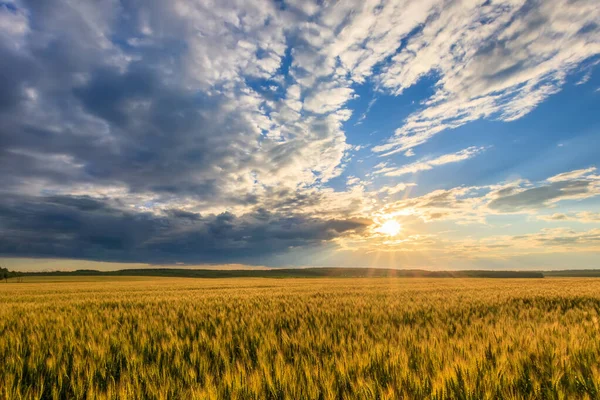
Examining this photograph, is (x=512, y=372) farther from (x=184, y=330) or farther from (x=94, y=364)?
(x=184, y=330)

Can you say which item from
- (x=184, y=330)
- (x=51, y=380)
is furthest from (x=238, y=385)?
(x=184, y=330)

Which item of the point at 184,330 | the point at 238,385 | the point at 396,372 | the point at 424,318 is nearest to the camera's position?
the point at 238,385

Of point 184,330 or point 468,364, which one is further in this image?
point 184,330

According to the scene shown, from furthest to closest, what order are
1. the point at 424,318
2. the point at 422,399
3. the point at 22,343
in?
1. the point at 424,318
2. the point at 22,343
3. the point at 422,399

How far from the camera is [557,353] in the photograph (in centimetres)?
323

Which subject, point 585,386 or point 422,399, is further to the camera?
point 585,386

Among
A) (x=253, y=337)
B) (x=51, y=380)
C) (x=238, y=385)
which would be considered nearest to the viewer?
(x=238, y=385)

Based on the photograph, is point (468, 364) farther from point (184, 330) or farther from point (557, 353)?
point (184, 330)

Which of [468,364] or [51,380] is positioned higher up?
[468,364]

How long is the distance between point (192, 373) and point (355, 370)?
1.43 m

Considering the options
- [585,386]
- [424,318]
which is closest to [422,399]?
[585,386]

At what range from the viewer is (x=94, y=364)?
336 cm

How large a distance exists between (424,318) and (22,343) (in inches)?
268

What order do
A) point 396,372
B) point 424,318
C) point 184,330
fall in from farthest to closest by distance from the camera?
point 424,318, point 184,330, point 396,372
